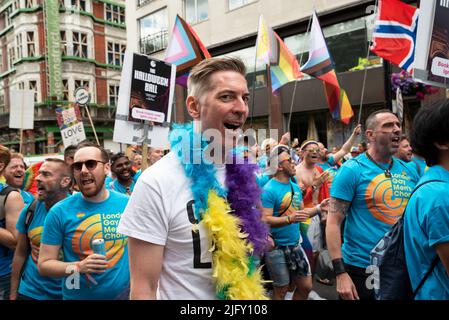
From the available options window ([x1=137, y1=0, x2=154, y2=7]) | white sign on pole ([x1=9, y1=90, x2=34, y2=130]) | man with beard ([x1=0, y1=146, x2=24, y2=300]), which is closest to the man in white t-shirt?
man with beard ([x1=0, y1=146, x2=24, y2=300])

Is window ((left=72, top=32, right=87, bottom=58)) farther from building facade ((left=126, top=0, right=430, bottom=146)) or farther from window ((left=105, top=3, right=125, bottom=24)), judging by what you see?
building facade ((left=126, top=0, right=430, bottom=146))

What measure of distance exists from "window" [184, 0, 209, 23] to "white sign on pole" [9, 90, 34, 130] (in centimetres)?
1410

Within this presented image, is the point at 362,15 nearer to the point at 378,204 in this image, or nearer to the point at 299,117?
the point at 299,117

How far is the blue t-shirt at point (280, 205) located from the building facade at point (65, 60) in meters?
29.1

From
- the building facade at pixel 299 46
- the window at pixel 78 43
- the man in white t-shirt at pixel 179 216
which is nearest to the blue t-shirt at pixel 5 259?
the man in white t-shirt at pixel 179 216

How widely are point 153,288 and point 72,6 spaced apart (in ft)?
117

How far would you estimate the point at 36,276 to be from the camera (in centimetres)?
318

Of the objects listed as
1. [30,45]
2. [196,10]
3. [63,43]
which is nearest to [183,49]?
[196,10]

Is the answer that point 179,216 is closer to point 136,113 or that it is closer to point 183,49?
point 136,113

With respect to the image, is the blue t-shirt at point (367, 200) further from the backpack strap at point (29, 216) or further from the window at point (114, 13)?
the window at point (114, 13)

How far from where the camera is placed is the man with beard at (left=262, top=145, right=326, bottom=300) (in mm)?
4539

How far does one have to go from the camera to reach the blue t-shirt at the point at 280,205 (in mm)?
A: 4598

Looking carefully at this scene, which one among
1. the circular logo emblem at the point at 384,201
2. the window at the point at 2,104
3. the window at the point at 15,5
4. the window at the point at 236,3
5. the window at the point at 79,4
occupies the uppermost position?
the window at the point at 15,5
